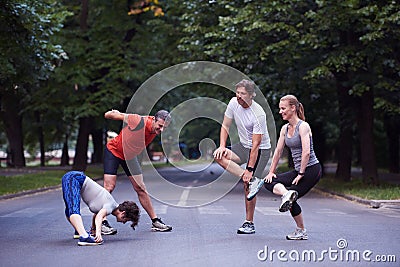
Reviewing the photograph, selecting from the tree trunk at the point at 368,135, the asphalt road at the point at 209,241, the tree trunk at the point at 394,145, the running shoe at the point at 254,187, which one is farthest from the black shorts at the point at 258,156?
the tree trunk at the point at 394,145

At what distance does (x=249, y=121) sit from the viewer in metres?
9.92

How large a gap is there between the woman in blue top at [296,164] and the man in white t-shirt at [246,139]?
0.35 metres

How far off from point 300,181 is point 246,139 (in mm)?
1073

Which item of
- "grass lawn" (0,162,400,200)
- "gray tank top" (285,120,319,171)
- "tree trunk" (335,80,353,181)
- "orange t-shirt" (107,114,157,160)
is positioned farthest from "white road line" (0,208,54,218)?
"tree trunk" (335,80,353,181)

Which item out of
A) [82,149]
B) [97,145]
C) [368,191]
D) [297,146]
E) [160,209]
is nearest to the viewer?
[297,146]

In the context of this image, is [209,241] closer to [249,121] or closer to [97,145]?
[249,121]

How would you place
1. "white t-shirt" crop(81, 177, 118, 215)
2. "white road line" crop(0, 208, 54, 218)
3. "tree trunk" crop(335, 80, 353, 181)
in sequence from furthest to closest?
"tree trunk" crop(335, 80, 353, 181)
"white road line" crop(0, 208, 54, 218)
"white t-shirt" crop(81, 177, 118, 215)

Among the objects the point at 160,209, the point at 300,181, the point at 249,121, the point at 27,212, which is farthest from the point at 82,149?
the point at 300,181

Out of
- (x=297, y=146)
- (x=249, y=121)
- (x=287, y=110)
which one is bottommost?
(x=297, y=146)

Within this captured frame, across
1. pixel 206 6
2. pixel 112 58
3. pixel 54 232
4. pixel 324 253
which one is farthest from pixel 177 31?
pixel 324 253

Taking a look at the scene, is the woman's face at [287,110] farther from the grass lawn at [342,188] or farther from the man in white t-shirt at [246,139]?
the grass lawn at [342,188]

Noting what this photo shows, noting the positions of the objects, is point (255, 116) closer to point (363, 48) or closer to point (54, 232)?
point (54, 232)
